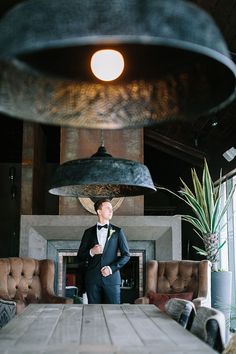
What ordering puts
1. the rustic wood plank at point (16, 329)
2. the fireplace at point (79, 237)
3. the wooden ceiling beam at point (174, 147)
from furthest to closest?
the wooden ceiling beam at point (174, 147) → the fireplace at point (79, 237) → the rustic wood plank at point (16, 329)

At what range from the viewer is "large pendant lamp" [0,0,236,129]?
0.96 meters

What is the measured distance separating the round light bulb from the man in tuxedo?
283 cm

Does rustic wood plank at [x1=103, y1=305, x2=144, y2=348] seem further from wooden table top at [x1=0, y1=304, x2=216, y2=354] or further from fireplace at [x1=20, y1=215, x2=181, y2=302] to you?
fireplace at [x1=20, y1=215, x2=181, y2=302]

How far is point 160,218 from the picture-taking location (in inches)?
270

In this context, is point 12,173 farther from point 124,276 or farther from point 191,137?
point 124,276

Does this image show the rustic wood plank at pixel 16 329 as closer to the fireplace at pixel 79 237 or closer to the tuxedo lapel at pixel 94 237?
the tuxedo lapel at pixel 94 237

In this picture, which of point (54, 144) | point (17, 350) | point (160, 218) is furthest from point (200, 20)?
point (54, 144)

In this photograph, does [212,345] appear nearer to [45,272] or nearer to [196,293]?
Result: [196,293]

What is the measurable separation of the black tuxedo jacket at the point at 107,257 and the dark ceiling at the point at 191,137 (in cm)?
151

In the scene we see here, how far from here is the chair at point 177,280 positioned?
5.23 meters

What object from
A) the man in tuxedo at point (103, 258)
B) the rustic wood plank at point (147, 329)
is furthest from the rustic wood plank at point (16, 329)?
the man in tuxedo at point (103, 258)

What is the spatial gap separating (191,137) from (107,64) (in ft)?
26.2

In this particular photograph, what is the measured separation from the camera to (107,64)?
1387 millimetres

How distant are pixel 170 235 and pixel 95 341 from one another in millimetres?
4808
